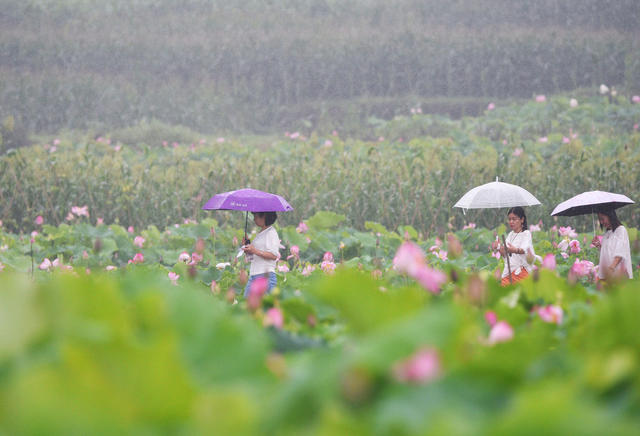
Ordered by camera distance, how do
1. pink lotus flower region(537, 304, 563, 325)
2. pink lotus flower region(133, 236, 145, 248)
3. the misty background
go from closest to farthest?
pink lotus flower region(537, 304, 563, 325) < pink lotus flower region(133, 236, 145, 248) < the misty background

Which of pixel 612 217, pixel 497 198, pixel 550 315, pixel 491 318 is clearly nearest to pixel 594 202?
pixel 612 217

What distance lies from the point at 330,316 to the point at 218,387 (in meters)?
0.73

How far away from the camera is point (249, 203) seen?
455cm

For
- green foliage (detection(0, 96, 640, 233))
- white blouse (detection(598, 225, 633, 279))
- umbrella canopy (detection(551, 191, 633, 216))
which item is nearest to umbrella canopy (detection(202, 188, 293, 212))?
umbrella canopy (detection(551, 191, 633, 216))

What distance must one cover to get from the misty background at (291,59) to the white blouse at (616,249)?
10452 mm

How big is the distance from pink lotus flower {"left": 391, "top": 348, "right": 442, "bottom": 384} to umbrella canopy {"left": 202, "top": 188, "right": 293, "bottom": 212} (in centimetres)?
383

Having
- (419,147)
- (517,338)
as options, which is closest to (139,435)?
(517,338)

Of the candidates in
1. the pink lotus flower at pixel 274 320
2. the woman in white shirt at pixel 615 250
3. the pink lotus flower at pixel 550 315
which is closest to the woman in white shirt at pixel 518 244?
the woman in white shirt at pixel 615 250

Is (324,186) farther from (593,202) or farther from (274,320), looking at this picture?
(274,320)

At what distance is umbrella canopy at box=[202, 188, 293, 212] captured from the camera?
4508mm

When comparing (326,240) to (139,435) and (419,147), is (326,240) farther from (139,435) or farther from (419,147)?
(139,435)

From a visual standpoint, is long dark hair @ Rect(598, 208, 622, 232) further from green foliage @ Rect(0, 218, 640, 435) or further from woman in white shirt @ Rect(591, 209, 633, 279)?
green foliage @ Rect(0, 218, 640, 435)

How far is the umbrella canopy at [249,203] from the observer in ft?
14.8

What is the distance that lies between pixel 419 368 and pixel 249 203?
396 cm
